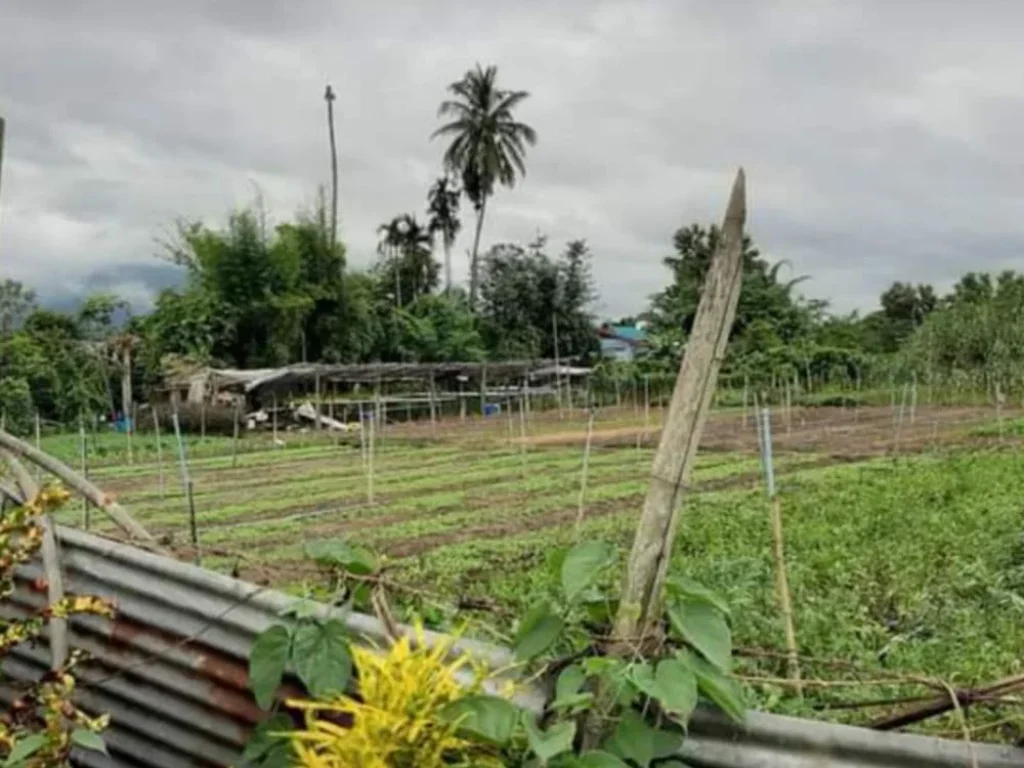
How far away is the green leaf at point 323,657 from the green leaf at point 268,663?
0.07ft

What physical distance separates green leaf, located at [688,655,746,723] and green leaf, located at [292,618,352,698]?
0.50 m

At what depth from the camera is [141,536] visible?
199cm

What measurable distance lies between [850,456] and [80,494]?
38.5ft

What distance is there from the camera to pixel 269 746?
1.56 meters

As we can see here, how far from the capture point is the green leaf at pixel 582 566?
4.31 feet

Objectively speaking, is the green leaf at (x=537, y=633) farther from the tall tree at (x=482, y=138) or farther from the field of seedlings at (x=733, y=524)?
the tall tree at (x=482, y=138)

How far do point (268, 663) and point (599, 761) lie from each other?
1.73ft

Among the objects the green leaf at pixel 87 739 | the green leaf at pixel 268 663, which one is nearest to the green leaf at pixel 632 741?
the green leaf at pixel 268 663

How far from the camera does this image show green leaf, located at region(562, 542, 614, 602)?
1312 millimetres

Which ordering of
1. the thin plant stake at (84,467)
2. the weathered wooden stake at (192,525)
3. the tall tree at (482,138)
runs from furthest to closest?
the tall tree at (482,138)
the thin plant stake at (84,467)
the weathered wooden stake at (192,525)

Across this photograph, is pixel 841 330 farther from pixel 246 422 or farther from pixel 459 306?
pixel 246 422

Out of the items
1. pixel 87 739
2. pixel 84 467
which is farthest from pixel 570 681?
pixel 84 467

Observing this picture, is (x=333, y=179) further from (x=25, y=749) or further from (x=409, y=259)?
(x=25, y=749)

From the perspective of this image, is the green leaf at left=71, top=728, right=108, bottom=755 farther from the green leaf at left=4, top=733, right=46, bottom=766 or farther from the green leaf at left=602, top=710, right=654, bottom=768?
the green leaf at left=602, top=710, right=654, bottom=768
